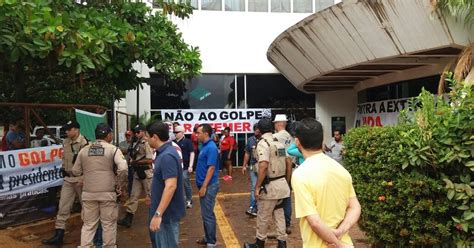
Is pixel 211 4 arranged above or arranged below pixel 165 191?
above

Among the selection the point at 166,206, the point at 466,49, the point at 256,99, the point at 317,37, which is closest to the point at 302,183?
the point at 166,206

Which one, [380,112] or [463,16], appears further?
[380,112]

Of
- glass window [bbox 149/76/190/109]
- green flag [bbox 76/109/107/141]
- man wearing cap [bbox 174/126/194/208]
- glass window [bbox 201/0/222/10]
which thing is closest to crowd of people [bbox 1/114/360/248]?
green flag [bbox 76/109/107/141]

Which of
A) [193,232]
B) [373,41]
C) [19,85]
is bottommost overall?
[193,232]

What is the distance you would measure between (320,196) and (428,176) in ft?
6.50

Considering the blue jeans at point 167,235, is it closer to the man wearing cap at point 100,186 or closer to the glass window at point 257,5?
the man wearing cap at point 100,186

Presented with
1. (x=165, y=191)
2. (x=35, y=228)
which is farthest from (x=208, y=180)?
(x=35, y=228)

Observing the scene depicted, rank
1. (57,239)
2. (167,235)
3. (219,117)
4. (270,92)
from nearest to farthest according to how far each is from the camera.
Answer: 1. (167,235)
2. (57,239)
3. (219,117)
4. (270,92)

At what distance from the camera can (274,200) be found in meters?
5.70

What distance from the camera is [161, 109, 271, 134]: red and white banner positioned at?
1659 centimetres

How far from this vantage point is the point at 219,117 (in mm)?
16891

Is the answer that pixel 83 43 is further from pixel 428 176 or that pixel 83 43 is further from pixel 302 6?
pixel 302 6

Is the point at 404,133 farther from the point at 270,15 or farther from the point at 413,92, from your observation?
the point at 270,15

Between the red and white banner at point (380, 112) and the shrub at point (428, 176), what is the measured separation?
8460 mm
